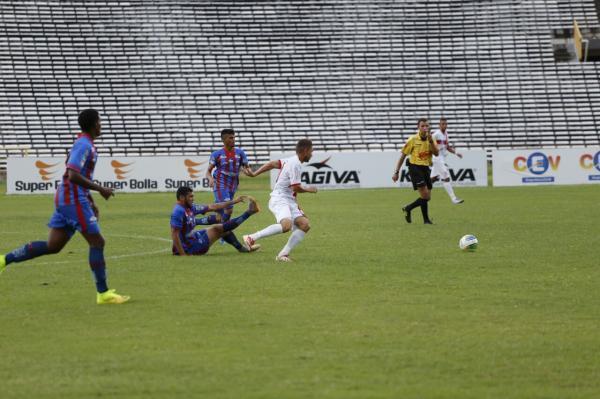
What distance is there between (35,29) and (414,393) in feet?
163

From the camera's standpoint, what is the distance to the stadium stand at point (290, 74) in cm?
5000

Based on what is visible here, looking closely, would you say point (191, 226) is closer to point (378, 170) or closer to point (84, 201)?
point (84, 201)

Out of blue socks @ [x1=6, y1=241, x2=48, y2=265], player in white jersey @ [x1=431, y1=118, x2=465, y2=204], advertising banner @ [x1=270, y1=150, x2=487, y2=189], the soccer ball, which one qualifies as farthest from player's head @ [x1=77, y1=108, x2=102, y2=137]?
advertising banner @ [x1=270, y1=150, x2=487, y2=189]

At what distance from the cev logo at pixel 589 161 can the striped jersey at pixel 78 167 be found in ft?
101

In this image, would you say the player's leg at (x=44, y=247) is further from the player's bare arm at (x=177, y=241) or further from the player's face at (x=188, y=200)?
the player's bare arm at (x=177, y=241)

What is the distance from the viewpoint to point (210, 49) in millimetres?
54312

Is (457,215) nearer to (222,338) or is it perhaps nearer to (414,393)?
(222,338)

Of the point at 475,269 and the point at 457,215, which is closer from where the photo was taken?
the point at 475,269

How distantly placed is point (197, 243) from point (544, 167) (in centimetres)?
2570

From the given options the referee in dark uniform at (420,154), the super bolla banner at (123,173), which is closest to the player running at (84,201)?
the referee in dark uniform at (420,154)

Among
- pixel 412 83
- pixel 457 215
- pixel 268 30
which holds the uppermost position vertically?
pixel 268 30

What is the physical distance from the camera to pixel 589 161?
127 ft

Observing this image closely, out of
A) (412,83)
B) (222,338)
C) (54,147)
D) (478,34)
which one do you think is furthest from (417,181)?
(478,34)

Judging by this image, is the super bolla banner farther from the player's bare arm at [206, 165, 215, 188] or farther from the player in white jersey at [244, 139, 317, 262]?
the player in white jersey at [244, 139, 317, 262]
